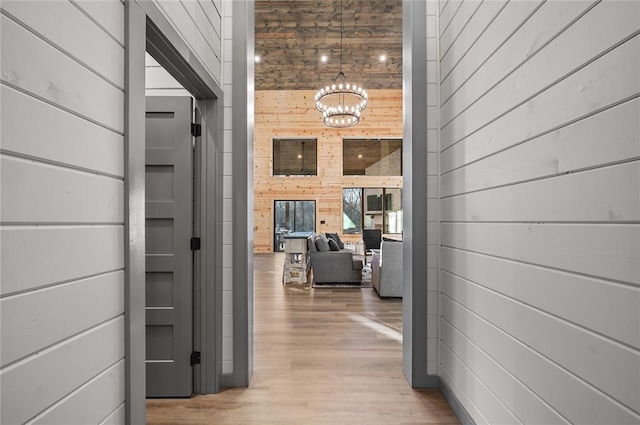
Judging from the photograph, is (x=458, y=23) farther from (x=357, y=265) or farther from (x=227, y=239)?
(x=357, y=265)

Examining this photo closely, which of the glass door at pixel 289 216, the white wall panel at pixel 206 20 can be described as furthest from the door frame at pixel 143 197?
the glass door at pixel 289 216

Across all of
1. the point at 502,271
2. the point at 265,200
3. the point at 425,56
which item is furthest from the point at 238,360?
the point at 265,200

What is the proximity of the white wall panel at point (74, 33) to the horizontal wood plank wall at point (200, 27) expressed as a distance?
0.55 metres

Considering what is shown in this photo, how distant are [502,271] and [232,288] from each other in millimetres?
1789

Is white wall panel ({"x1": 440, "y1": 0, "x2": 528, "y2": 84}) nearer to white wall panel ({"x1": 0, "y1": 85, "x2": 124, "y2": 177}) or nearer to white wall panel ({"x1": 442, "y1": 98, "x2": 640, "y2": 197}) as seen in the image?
white wall panel ({"x1": 442, "y1": 98, "x2": 640, "y2": 197})

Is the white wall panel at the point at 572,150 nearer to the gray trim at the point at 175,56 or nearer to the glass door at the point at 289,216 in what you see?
the gray trim at the point at 175,56

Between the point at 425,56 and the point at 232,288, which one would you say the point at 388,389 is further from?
the point at 425,56

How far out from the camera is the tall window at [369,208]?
1128cm

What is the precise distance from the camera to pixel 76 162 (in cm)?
103

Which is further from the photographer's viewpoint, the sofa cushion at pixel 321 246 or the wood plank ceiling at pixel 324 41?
the sofa cushion at pixel 321 246

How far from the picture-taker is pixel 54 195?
0.95 meters

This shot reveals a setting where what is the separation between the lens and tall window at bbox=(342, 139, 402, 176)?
11.3 meters

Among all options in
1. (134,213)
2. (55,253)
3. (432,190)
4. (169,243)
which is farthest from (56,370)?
(432,190)

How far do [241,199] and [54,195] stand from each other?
156 cm
